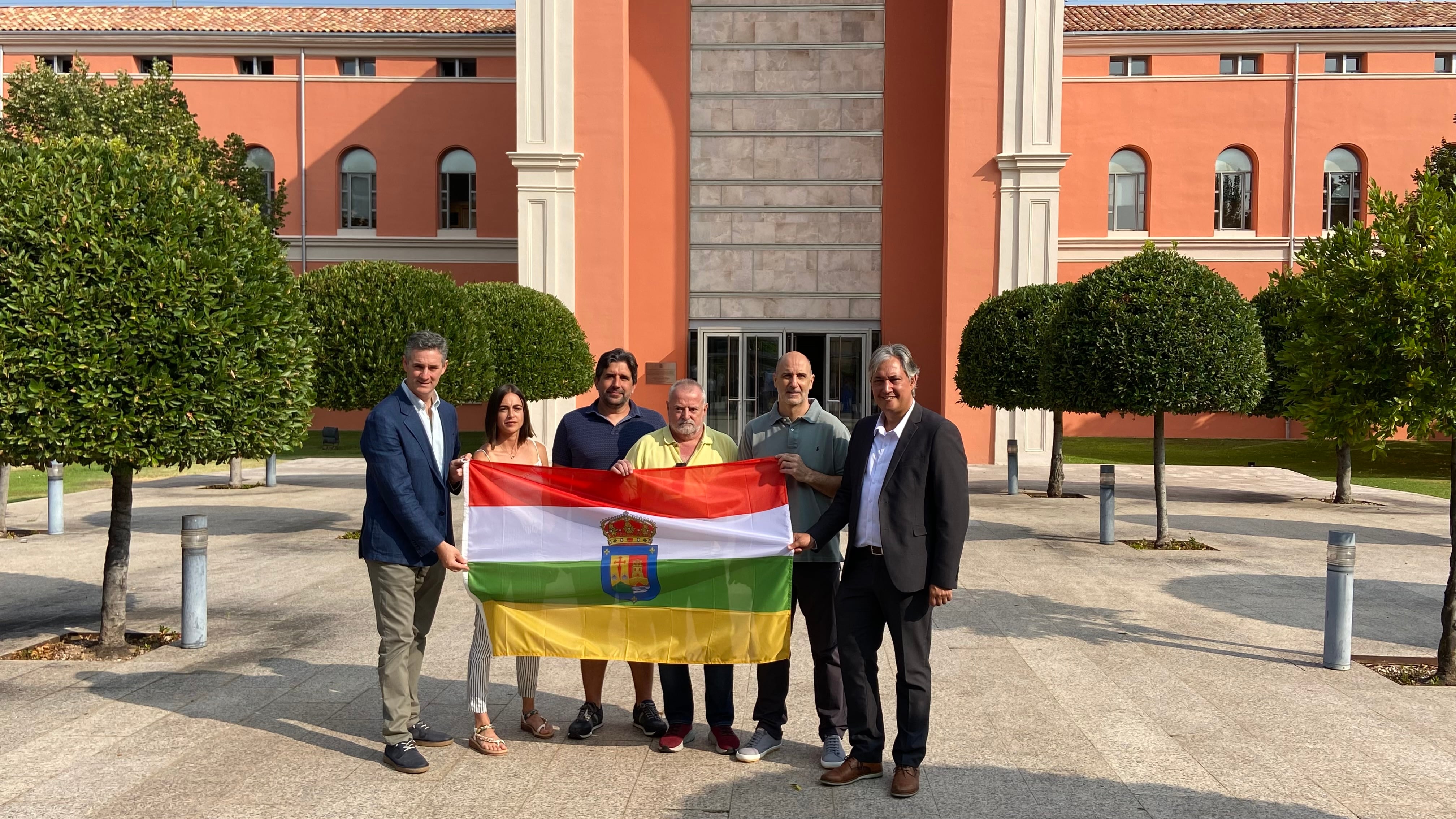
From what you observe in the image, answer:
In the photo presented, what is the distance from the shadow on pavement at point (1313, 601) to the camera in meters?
9.27

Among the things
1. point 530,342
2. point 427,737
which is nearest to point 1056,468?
point 530,342

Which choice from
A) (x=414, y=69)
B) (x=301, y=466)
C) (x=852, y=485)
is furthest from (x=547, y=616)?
(x=414, y=69)

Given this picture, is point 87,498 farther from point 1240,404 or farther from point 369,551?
point 1240,404

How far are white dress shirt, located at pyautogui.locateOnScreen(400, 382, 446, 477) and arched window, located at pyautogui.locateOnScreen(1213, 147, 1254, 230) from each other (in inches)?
1263

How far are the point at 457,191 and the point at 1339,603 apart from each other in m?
30.2

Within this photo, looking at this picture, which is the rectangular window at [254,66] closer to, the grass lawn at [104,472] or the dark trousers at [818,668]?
the grass lawn at [104,472]

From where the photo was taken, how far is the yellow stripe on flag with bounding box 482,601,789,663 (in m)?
5.73

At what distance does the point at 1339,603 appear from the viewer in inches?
308

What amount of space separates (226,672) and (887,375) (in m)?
5.12

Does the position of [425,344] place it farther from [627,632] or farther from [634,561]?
[627,632]

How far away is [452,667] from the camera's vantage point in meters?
7.59

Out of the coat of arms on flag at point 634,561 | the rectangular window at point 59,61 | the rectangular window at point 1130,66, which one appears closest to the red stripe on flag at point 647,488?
the coat of arms on flag at point 634,561

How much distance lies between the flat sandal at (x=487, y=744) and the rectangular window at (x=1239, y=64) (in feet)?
111

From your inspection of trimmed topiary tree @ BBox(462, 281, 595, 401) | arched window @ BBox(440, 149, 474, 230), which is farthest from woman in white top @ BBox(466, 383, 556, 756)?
arched window @ BBox(440, 149, 474, 230)
